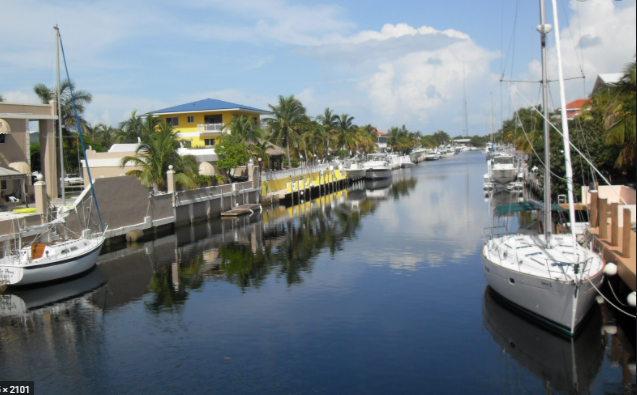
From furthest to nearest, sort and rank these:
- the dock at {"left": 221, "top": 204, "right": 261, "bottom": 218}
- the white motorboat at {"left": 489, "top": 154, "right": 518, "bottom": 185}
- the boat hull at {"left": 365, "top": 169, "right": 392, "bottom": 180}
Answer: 1. the boat hull at {"left": 365, "top": 169, "right": 392, "bottom": 180}
2. the white motorboat at {"left": 489, "top": 154, "right": 518, "bottom": 185}
3. the dock at {"left": 221, "top": 204, "right": 261, "bottom": 218}

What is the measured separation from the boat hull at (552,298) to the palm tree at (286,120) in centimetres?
4787

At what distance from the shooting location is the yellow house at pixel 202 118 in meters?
64.2

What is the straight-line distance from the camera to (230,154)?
1943 inches

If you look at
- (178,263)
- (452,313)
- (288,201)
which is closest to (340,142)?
(288,201)

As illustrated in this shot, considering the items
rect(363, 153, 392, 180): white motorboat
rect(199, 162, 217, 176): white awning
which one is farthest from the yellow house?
rect(363, 153, 392, 180): white motorboat

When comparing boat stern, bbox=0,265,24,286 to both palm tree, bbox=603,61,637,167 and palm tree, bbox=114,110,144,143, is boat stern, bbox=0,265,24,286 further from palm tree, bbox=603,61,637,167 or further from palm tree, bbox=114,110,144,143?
palm tree, bbox=114,110,144,143

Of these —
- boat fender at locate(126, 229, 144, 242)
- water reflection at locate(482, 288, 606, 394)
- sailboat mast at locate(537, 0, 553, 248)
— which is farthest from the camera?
boat fender at locate(126, 229, 144, 242)

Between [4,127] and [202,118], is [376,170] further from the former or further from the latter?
[4,127]

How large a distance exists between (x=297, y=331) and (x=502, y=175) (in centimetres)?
4845

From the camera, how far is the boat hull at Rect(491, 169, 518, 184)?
6041 cm

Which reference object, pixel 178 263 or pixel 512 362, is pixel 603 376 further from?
pixel 178 263

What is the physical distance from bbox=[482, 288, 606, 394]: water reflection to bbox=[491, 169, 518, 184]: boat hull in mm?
44018

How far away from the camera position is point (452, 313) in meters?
18.8

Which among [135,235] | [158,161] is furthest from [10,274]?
[158,161]
